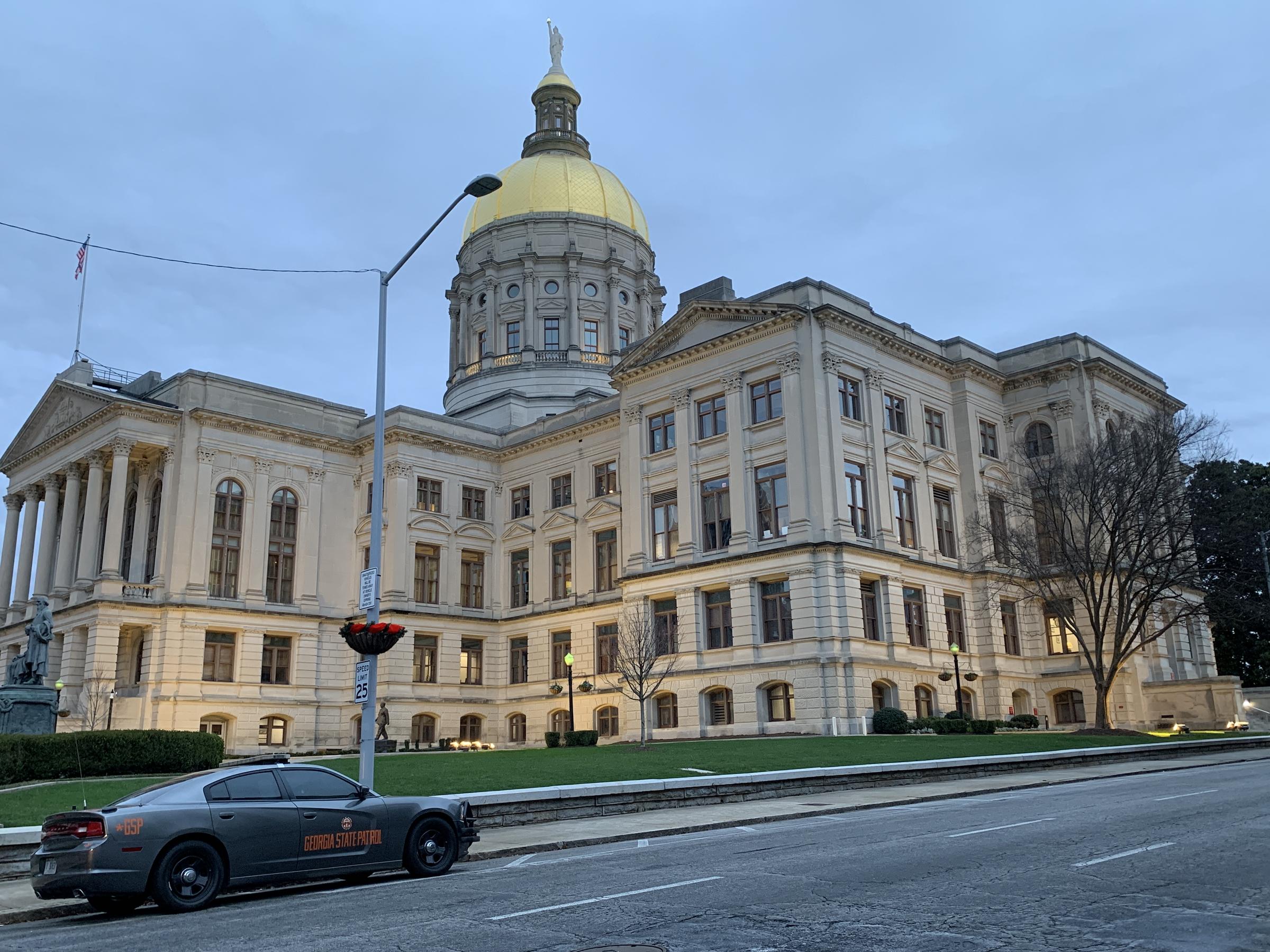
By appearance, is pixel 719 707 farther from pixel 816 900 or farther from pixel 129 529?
pixel 816 900

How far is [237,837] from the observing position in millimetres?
12516

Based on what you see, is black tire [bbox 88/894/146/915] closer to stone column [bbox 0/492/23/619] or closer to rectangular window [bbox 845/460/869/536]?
rectangular window [bbox 845/460/869/536]

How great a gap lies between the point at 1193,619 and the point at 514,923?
54355mm

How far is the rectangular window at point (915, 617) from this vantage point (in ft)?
156

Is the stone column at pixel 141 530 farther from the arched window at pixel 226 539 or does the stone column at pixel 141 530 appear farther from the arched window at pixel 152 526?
the arched window at pixel 226 539

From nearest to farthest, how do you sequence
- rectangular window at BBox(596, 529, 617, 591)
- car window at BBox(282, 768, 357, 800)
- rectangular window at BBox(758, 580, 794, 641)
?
car window at BBox(282, 768, 357, 800)
rectangular window at BBox(758, 580, 794, 641)
rectangular window at BBox(596, 529, 617, 591)

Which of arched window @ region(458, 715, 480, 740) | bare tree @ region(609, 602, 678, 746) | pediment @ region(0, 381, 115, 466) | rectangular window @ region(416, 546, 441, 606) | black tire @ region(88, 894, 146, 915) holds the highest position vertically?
pediment @ region(0, 381, 115, 466)

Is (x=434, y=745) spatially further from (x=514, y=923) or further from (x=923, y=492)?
(x=514, y=923)

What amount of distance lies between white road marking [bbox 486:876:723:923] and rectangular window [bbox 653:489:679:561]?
38.1 m

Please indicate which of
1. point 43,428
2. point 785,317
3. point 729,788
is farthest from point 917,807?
point 43,428

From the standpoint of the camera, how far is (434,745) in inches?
2242

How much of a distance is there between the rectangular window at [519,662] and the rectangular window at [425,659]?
4.43m

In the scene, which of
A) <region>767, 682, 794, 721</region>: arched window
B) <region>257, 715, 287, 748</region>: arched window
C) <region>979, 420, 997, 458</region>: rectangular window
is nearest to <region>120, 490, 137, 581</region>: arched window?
<region>257, 715, 287, 748</region>: arched window

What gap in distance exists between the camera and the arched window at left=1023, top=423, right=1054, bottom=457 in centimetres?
5412
